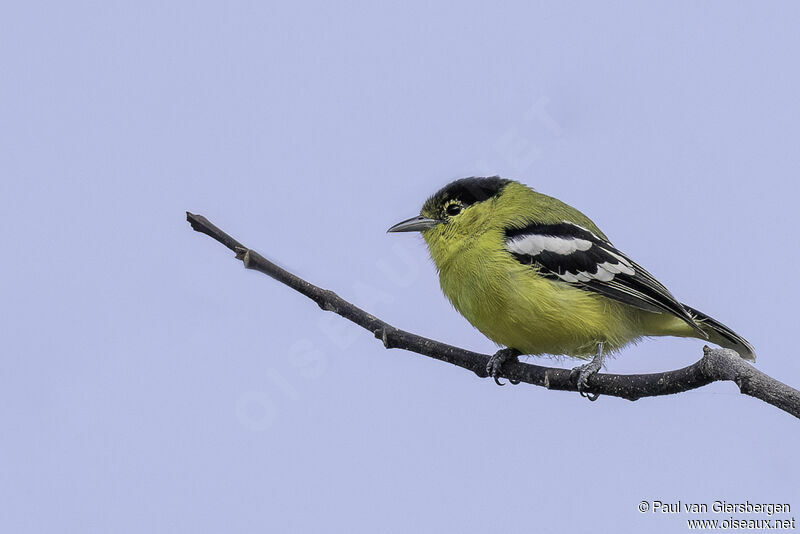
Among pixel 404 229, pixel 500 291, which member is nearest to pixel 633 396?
pixel 500 291

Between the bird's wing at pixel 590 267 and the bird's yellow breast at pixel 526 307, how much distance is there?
94 mm

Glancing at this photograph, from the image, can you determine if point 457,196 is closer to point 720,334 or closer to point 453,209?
point 453,209

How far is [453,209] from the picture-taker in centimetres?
722

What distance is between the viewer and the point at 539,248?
6.68m

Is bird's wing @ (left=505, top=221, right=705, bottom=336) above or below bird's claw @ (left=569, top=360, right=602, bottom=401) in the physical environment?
above

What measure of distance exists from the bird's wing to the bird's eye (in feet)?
1.80

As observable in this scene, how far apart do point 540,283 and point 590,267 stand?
A: 19.6 inches

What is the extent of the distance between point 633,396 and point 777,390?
3.98ft

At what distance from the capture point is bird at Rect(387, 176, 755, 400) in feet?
20.9

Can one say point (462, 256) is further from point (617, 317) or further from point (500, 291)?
point (617, 317)

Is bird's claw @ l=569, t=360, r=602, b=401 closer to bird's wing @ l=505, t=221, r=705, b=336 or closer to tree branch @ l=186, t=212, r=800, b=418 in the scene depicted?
tree branch @ l=186, t=212, r=800, b=418

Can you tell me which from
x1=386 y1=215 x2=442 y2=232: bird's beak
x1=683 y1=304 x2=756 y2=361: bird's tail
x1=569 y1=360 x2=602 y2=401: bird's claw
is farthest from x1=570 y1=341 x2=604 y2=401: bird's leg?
x1=386 y1=215 x2=442 y2=232: bird's beak

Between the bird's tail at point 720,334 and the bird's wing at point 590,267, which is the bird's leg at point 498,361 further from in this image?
the bird's tail at point 720,334

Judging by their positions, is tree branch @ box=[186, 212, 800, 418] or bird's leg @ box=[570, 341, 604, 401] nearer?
tree branch @ box=[186, 212, 800, 418]
